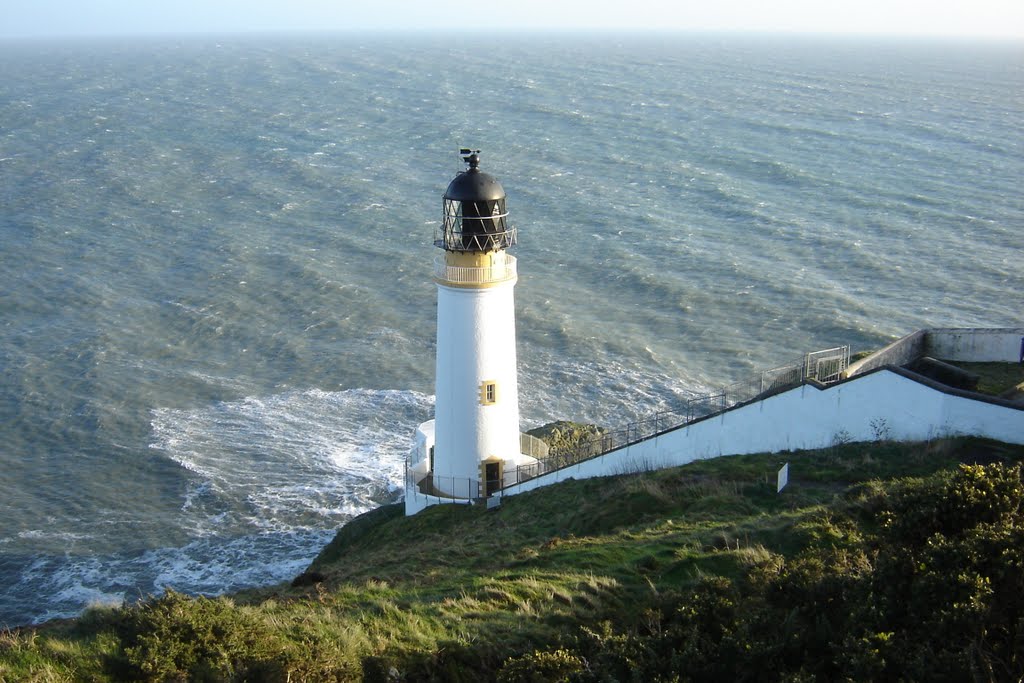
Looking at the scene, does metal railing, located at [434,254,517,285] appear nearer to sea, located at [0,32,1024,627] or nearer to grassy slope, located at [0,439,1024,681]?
grassy slope, located at [0,439,1024,681]

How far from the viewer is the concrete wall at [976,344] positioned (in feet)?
77.3

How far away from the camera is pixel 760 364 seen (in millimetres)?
43000

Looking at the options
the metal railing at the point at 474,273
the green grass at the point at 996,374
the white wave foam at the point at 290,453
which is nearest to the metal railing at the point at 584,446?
the green grass at the point at 996,374

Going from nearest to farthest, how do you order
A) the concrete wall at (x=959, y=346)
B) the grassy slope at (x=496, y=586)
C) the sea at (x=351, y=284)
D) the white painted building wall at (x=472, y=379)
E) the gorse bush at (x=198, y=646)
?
1. the gorse bush at (x=198, y=646)
2. the grassy slope at (x=496, y=586)
3. the concrete wall at (x=959, y=346)
4. the white painted building wall at (x=472, y=379)
5. the sea at (x=351, y=284)

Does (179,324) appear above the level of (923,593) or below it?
below

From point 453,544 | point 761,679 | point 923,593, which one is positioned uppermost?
point 923,593

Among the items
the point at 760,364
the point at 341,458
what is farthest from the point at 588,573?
the point at 760,364

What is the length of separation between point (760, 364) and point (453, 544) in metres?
24.9

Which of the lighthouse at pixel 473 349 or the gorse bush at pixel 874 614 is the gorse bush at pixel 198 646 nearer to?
the gorse bush at pixel 874 614

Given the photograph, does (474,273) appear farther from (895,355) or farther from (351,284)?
(351,284)

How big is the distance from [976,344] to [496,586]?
14.8 metres

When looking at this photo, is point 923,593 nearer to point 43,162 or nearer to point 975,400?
point 975,400

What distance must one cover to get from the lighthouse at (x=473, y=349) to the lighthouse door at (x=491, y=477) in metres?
0.03

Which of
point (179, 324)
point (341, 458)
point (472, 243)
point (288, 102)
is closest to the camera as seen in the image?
point (472, 243)
